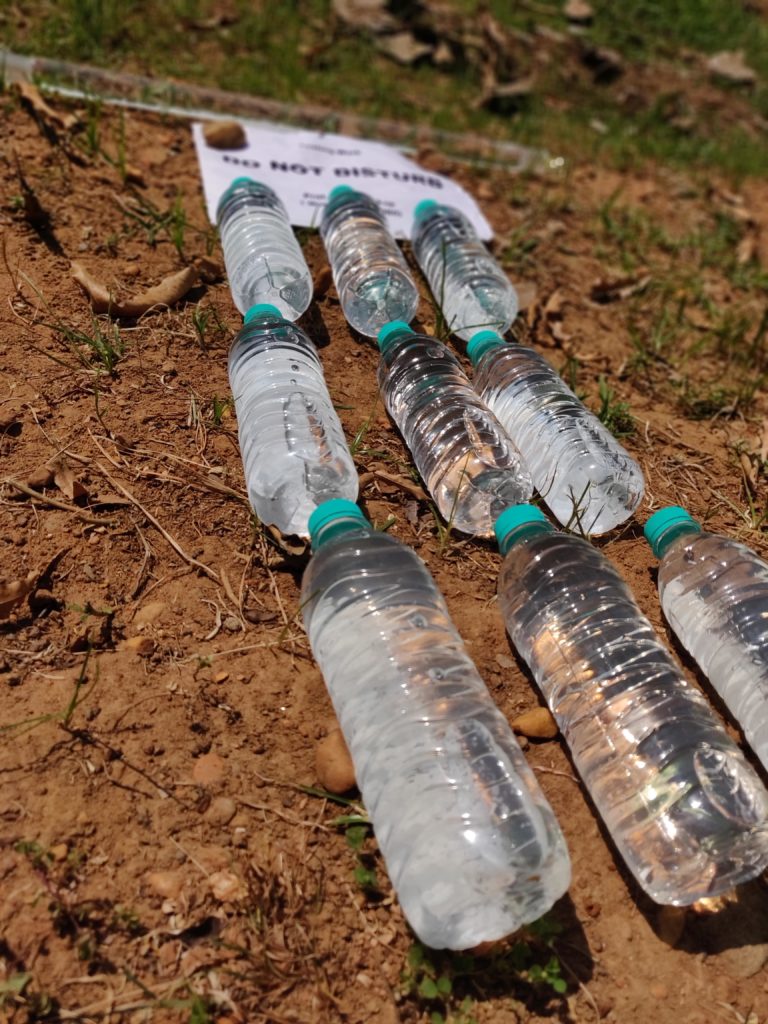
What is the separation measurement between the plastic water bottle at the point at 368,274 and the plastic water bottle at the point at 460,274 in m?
0.14

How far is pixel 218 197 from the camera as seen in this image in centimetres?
306

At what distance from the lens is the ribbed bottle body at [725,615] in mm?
1859

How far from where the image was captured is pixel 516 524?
197 centimetres

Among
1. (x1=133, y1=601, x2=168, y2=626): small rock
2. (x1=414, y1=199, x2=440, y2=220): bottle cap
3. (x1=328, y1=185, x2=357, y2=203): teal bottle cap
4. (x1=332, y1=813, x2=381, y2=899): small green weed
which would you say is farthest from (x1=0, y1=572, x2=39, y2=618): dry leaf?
(x1=414, y1=199, x2=440, y2=220): bottle cap

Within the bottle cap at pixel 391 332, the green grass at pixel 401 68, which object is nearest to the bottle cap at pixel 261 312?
the bottle cap at pixel 391 332

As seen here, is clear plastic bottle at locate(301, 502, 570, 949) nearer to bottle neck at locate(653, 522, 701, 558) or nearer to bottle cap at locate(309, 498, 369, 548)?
bottle cap at locate(309, 498, 369, 548)

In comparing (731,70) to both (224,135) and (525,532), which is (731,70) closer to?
(224,135)

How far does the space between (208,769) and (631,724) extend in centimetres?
85

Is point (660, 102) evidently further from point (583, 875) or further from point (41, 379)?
point (583, 875)

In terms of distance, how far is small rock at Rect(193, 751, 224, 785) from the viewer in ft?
5.54

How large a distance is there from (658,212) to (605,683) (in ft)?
9.48

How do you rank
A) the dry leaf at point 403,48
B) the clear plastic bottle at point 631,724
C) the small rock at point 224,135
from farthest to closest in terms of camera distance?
1. the dry leaf at point 403,48
2. the small rock at point 224,135
3. the clear plastic bottle at point 631,724

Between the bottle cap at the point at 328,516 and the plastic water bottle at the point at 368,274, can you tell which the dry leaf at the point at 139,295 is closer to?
the plastic water bottle at the point at 368,274

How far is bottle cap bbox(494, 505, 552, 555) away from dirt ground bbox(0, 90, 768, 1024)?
169 millimetres
